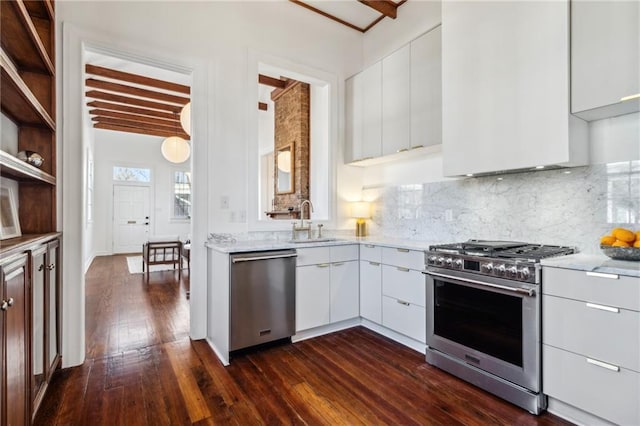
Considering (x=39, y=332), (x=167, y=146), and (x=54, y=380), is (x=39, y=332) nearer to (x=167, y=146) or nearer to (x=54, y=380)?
(x=54, y=380)

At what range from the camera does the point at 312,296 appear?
2908mm

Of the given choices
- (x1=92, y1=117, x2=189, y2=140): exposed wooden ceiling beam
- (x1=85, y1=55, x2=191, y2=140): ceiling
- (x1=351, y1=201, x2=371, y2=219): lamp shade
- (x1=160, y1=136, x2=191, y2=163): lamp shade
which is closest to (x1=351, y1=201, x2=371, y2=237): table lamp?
(x1=351, y1=201, x2=371, y2=219): lamp shade

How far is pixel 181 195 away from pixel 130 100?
3907 mm

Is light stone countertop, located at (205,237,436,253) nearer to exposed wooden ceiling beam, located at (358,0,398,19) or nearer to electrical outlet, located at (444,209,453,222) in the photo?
electrical outlet, located at (444,209,453,222)

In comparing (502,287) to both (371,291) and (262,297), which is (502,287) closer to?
(371,291)

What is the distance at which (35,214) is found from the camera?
2287 millimetres

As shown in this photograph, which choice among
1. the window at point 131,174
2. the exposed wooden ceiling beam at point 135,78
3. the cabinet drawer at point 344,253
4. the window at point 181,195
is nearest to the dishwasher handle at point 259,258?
the cabinet drawer at point 344,253

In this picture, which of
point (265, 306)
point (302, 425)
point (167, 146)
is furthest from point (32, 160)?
point (167, 146)

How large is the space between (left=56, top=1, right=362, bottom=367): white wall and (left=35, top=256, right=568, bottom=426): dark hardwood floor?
0.39 m

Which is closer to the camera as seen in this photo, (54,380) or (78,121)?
(54,380)

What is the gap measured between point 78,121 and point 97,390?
1947mm

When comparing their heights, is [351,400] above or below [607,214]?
below

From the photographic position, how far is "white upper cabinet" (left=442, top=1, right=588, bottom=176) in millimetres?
1957

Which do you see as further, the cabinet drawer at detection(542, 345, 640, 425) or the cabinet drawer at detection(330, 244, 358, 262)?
the cabinet drawer at detection(330, 244, 358, 262)
